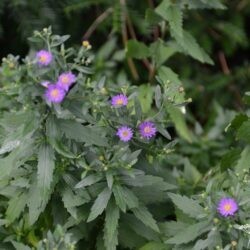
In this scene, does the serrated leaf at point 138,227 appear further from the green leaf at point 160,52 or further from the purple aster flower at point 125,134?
the green leaf at point 160,52

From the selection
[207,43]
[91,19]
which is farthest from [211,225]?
[91,19]

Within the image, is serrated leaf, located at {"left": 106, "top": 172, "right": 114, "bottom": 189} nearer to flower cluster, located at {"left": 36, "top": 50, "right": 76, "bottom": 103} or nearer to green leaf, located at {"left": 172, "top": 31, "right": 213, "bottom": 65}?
flower cluster, located at {"left": 36, "top": 50, "right": 76, "bottom": 103}

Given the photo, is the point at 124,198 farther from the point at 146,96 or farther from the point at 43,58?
the point at 146,96

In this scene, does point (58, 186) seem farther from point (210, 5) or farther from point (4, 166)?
point (210, 5)

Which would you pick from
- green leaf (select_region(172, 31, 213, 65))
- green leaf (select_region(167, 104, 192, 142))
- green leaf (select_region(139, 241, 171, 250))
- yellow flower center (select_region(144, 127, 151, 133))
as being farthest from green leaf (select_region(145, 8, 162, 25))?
green leaf (select_region(139, 241, 171, 250))

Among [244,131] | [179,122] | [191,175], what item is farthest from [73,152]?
[179,122]

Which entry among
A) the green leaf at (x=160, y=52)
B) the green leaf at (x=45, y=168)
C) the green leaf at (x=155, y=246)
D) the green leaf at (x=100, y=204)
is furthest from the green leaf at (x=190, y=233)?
the green leaf at (x=160, y=52)
